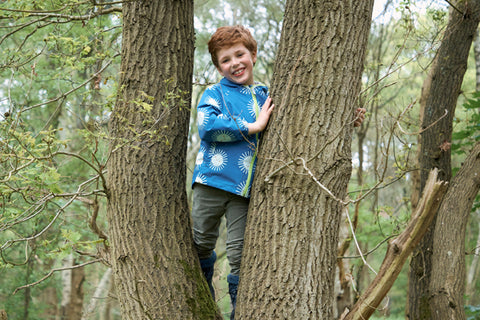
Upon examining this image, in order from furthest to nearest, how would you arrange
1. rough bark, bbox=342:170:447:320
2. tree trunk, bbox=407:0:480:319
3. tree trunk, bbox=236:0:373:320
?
tree trunk, bbox=407:0:480:319 → tree trunk, bbox=236:0:373:320 → rough bark, bbox=342:170:447:320

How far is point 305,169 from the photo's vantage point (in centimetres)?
216

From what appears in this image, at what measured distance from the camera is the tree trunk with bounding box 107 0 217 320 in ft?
8.09

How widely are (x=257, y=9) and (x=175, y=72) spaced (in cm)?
874

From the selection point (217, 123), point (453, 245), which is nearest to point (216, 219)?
point (217, 123)

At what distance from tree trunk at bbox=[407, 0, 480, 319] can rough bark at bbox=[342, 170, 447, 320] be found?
336cm

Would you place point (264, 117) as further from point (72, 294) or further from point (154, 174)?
point (72, 294)

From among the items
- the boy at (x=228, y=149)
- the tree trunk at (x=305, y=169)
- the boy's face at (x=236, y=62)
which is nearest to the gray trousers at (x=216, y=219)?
the boy at (x=228, y=149)

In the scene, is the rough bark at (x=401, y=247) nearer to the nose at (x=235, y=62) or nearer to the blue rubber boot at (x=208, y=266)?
the blue rubber boot at (x=208, y=266)

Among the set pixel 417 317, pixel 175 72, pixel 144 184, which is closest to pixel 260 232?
pixel 144 184

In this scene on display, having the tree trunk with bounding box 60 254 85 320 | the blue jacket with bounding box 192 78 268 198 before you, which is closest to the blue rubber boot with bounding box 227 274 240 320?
the blue jacket with bounding box 192 78 268 198

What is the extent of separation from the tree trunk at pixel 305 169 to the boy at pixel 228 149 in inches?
11.8

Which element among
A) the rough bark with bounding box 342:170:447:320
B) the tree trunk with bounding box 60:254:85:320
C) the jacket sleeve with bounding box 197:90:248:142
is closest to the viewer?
the rough bark with bounding box 342:170:447:320

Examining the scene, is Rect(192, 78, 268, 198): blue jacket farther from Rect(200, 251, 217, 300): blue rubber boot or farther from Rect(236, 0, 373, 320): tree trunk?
Rect(200, 251, 217, 300): blue rubber boot

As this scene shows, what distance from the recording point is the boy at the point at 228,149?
8.58ft
